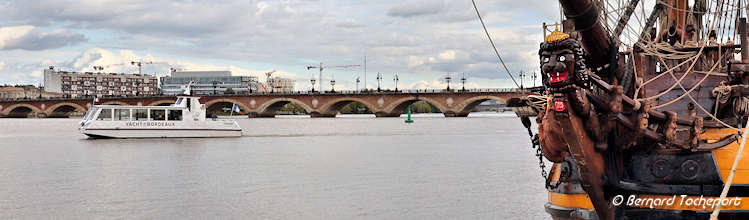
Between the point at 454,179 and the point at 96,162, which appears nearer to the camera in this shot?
the point at 454,179

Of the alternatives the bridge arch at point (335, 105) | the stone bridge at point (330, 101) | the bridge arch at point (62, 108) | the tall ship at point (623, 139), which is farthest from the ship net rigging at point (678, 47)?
the bridge arch at point (62, 108)

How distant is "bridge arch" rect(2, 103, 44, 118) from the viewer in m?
138

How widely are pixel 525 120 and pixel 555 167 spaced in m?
0.89

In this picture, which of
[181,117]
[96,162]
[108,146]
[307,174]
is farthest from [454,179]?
[181,117]

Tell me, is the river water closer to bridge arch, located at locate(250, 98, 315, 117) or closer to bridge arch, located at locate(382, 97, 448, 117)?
bridge arch, located at locate(382, 97, 448, 117)

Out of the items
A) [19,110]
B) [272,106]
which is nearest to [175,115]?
[272,106]

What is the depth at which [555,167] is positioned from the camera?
1180 cm

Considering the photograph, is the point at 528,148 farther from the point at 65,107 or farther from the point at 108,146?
the point at 65,107

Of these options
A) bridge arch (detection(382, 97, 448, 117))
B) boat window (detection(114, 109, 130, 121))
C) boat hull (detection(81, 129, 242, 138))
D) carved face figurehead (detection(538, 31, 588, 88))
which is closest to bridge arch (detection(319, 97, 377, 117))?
bridge arch (detection(382, 97, 448, 117))

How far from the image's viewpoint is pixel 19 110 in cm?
14612

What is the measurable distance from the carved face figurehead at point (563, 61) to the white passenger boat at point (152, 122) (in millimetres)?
43229

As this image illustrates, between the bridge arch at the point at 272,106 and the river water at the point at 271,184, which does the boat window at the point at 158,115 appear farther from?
the bridge arch at the point at 272,106

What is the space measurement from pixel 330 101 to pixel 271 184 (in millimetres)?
97932

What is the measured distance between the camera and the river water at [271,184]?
55.4 feet
